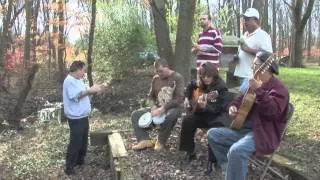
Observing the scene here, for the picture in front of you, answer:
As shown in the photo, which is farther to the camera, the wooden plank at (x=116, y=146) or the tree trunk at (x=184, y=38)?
the tree trunk at (x=184, y=38)

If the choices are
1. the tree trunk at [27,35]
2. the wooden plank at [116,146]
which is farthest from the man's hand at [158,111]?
the tree trunk at [27,35]

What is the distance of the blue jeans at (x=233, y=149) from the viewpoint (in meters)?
5.58

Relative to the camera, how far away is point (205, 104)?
6.97 meters

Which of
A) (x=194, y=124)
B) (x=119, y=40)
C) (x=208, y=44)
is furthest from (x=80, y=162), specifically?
(x=119, y=40)

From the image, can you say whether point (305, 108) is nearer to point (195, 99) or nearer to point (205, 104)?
point (195, 99)

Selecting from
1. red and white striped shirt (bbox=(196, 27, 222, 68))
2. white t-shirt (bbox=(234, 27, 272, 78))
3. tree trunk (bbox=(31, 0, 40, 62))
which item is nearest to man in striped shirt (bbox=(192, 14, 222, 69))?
red and white striped shirt (bbox=(196, 27, 222, 68))

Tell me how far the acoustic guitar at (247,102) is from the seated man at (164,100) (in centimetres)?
213

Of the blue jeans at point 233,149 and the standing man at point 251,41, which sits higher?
the standing man at point 251,41

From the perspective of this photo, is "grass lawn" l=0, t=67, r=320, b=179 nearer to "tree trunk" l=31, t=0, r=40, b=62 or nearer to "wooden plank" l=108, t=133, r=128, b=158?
"wooden plank" l=108, t=133, r=128, b=158

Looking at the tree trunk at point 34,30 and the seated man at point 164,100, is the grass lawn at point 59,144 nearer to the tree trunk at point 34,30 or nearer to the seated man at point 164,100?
the seated man at point 164,100

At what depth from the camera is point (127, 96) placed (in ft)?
55.5

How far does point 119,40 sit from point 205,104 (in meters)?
12.9

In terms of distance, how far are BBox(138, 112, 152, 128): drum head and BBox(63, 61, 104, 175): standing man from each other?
0.77m

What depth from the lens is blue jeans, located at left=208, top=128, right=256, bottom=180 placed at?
558cm
